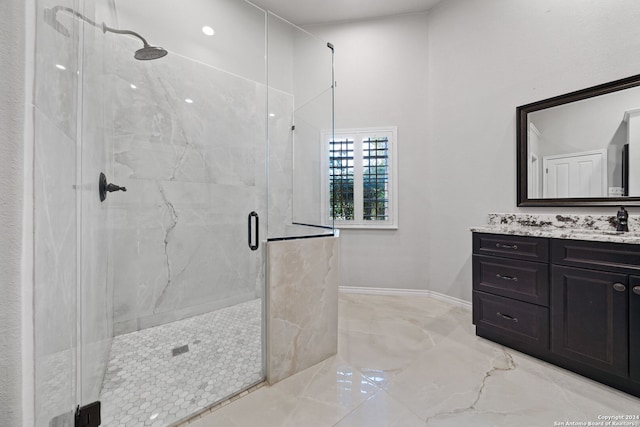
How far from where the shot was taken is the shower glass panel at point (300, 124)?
2670 mm

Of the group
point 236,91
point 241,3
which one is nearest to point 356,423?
point 236,91

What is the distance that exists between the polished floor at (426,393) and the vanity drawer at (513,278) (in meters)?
0.43

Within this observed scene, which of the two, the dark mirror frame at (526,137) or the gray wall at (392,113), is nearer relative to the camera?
the dark mirror frame at (526,137)

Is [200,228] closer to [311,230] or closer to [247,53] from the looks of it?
[311,230]

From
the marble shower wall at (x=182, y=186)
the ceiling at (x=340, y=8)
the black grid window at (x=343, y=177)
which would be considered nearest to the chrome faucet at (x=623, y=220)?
the black grid window at (x=343, y=177)

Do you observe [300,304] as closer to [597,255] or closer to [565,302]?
[565,302]

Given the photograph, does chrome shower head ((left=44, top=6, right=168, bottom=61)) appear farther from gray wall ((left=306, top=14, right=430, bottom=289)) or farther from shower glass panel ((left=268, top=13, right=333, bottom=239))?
gray wall ((left=306, top=14, right=430, bottom=289))

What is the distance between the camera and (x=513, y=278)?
6.77ft

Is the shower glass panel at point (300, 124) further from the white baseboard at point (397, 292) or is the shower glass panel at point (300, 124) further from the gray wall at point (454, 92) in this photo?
the white baseboard at point (397, 292)

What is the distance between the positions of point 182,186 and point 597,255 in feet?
9.88

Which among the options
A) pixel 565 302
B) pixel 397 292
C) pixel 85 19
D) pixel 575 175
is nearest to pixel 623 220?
pixel 575 175

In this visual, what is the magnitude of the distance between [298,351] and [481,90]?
2.95m

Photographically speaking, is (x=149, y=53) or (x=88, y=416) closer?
(x=88, y=416)

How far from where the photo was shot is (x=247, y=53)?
260 cm
